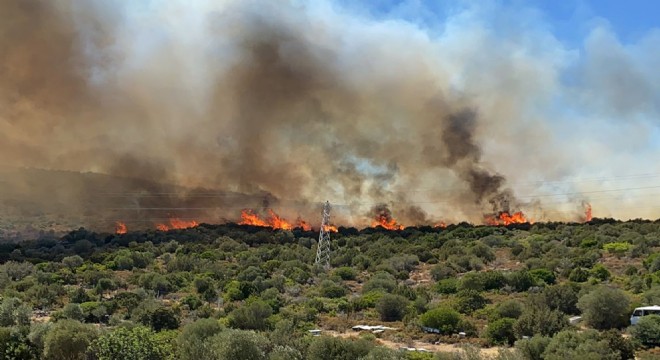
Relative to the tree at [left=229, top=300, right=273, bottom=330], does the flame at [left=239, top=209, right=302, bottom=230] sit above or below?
above

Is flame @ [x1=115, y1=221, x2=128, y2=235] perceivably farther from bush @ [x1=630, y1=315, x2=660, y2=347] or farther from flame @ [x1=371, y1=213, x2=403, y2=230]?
bush @ [x1=630, y1=315, x2=660, y2=347]

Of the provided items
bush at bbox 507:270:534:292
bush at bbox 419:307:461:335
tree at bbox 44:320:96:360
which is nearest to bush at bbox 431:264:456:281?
bush at bbox 507:270:534:292

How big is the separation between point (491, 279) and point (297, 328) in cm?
2135

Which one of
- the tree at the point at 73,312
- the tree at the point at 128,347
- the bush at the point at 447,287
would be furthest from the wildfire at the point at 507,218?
the tree at the point at 128,347

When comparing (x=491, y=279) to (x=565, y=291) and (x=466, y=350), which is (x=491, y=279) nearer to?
(x=565, y=291)

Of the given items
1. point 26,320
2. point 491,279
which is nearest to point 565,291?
point 491,279

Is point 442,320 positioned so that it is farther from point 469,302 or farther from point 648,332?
point 648,332

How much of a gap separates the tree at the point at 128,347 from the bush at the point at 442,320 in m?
17.3

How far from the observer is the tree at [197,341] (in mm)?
27438

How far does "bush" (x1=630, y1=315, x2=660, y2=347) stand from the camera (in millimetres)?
30234

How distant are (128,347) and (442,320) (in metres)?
19.9

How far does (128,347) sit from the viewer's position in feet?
90.7

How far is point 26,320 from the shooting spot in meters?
37.9

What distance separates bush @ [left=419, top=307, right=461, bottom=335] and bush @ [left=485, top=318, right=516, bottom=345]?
3.06m
